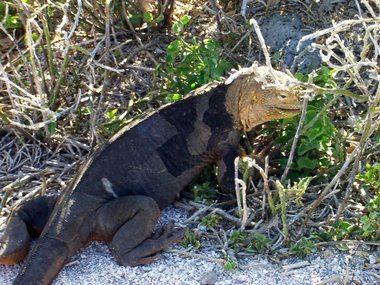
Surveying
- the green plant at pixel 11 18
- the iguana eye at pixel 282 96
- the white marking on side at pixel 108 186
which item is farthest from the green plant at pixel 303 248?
the green plant at pixel 11 18

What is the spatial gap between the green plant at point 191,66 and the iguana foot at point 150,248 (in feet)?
3.29

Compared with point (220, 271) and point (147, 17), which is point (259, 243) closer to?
point (220, 271)

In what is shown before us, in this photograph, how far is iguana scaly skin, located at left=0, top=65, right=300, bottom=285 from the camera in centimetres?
443

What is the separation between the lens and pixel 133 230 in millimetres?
4473

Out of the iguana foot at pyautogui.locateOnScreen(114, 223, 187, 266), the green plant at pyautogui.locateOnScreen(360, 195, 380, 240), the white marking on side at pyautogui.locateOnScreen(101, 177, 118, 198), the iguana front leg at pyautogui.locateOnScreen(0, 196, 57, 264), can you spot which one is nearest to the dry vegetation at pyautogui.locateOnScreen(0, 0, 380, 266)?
the green plant at pyautogui.locateOnScreen(360, 195, 380, 240)

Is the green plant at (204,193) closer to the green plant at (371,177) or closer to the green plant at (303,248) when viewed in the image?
the green plant at (303,248)

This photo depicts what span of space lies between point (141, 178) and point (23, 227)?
2.56 feet

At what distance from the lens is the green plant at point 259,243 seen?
441cm

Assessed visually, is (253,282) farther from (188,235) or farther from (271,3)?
(271,3)

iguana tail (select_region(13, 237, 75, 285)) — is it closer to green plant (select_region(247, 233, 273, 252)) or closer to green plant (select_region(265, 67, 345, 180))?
green plant (select_region(247, 233, 273, 252))

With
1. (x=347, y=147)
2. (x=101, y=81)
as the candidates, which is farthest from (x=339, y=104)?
(x=101, y=81)

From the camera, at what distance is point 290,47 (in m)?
6.08

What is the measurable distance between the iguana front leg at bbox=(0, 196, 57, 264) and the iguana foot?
1.79ft

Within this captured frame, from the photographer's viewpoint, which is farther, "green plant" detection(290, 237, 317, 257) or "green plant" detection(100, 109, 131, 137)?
"green plant" detection(100, 109, 131, 137)
